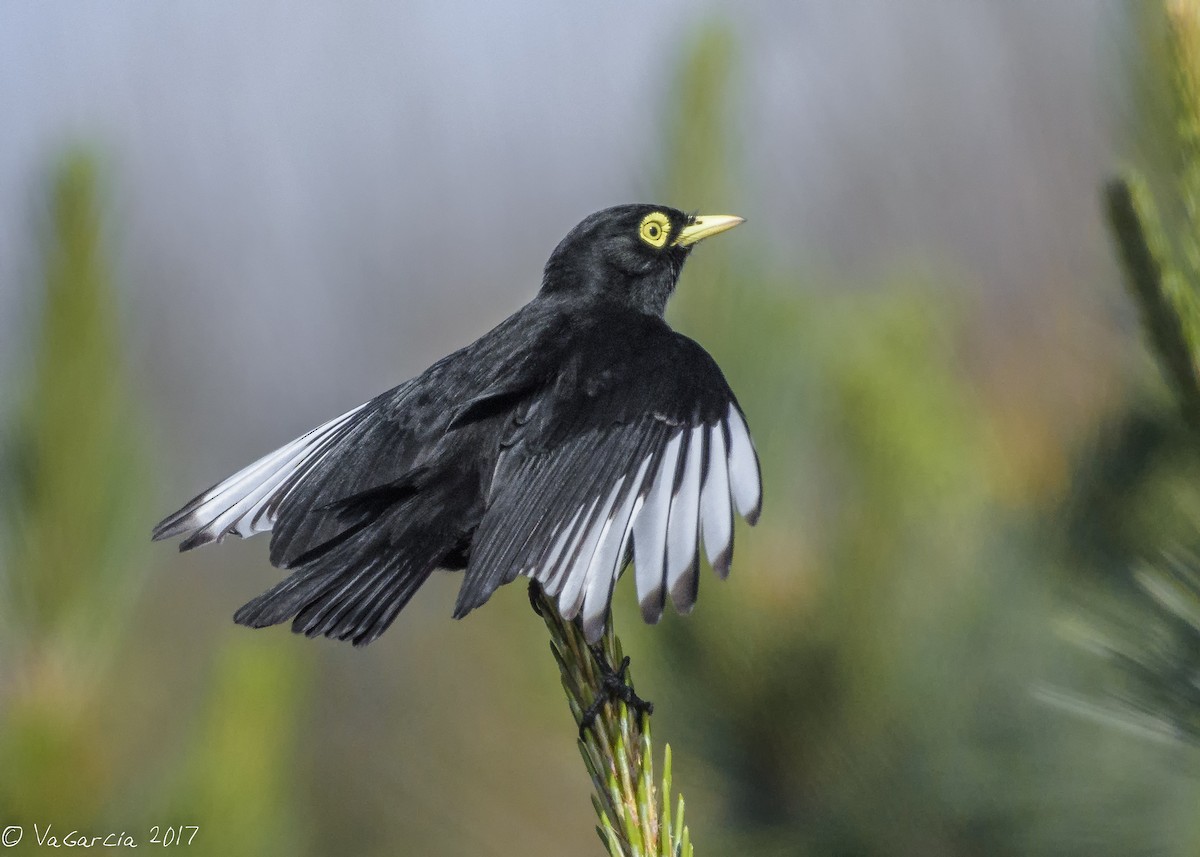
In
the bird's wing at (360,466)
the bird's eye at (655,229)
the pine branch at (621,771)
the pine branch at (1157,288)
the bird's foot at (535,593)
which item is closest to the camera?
the pine branch at (1157,288)

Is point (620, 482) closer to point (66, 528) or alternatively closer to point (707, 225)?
point (707, 225)

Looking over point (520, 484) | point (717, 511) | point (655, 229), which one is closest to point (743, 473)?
point (717, 511)

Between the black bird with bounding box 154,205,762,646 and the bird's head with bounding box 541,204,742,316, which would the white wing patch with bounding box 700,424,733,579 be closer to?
the black bird with bounding box 154,205,762,646

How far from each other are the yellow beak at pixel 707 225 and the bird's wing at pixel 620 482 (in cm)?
32

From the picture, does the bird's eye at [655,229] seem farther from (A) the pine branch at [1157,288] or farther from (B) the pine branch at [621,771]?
(A) the pine branch at [1157,288]

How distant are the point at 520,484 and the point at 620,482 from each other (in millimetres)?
130

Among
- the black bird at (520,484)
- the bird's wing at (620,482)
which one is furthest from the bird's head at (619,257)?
the bird's wing at (620,482)

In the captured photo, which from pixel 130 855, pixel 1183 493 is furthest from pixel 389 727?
pixel 1183 493

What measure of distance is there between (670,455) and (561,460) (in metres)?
0.15

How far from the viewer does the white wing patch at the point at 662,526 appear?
121 cm

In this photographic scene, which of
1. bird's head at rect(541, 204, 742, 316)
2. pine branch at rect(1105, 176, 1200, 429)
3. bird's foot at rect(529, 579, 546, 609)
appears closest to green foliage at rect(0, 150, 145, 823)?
bird's foot at rect(529, 579, 546, 609)

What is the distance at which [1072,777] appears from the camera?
1.62 m

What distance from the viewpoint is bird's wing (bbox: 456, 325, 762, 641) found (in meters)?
1.26

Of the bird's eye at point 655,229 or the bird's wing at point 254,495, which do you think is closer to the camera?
the bird's wing at point 254,495
